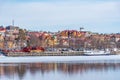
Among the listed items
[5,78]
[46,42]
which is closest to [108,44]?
[46,42]

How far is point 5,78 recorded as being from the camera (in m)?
30.5

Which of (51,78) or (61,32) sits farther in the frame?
(61,32)

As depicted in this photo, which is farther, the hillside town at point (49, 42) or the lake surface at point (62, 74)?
the hillside town at point (49, 42)

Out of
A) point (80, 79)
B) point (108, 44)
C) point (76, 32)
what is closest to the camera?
point (80, 79)

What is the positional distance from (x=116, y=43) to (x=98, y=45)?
13349 mm

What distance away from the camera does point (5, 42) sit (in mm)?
126938

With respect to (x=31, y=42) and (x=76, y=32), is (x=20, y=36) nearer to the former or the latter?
(x=31, y=42)

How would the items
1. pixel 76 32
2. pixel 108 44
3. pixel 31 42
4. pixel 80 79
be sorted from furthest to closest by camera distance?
pixel 76 32 < pixel 108 44 < pixel 31 42 < pixel 80 79

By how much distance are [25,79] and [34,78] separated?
0.86 meters

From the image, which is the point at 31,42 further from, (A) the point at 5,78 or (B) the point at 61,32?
(A) the point at 5,78

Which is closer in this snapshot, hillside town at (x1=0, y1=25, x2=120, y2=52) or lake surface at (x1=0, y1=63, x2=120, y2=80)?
lake surface at (x1=0, y1=63, x2=120, y2=80)

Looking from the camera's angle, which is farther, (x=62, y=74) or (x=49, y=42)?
(x=49, y=42)

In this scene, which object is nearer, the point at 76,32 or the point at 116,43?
the point at 116,43

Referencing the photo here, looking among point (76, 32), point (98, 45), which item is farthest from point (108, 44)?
point (76, 32)
